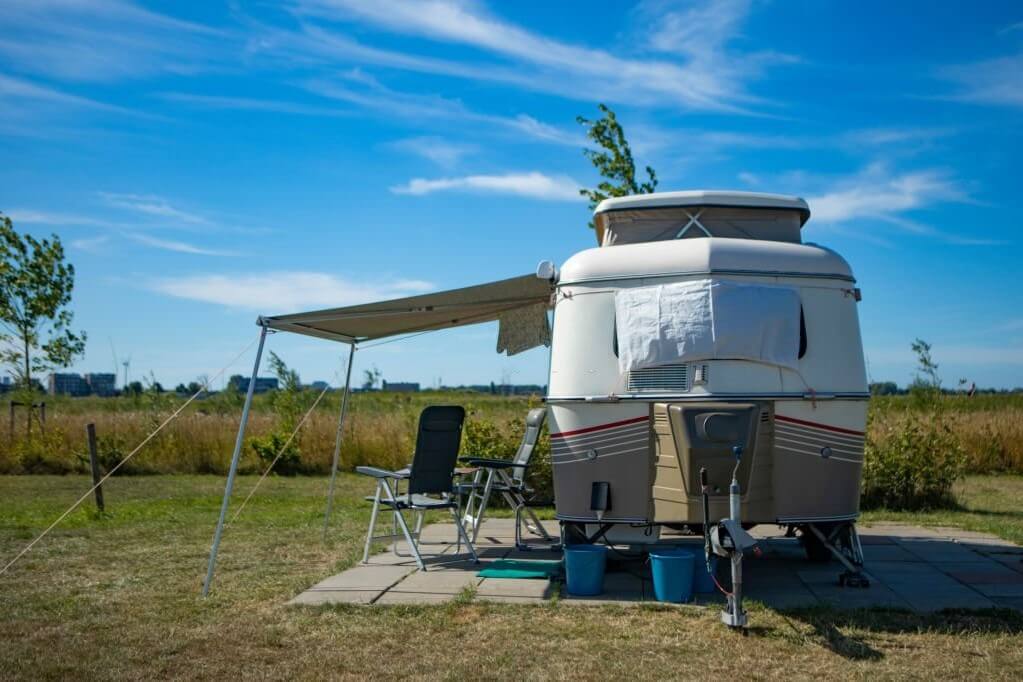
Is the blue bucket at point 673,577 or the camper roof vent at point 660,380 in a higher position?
the camper roof vent at point 660,380

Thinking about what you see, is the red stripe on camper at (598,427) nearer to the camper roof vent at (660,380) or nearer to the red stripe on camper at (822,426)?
the camper roof vent at (660,380)

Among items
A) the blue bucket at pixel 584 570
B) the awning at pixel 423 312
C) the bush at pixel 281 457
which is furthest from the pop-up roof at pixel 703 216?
the bush at pixel 281 457

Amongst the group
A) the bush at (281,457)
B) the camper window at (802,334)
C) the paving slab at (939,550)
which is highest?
the camper window at (802,334)

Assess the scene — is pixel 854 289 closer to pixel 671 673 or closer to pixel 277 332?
pixel 671 673

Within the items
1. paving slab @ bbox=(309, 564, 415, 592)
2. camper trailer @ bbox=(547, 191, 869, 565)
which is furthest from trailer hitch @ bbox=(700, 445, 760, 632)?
paving slab @ bbox=(309, 564, 415, 592)

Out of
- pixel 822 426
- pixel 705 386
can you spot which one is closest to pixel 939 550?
pixel 822 426

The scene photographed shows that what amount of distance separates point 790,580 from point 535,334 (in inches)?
125

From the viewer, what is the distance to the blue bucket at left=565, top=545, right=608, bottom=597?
6.25 metres

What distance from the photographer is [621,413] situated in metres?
6.34

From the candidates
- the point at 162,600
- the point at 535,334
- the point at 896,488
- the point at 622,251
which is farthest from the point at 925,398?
the point at 162,600

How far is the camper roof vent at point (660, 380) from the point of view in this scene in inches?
245

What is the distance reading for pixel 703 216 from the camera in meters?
7.00

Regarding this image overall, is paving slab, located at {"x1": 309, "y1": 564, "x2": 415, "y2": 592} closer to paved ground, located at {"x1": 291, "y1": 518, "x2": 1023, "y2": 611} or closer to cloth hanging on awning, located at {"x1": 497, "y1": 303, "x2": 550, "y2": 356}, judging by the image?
paved ground, located at {"x1": 291, "y1": 518, "x2": 1023, "y2": 611}

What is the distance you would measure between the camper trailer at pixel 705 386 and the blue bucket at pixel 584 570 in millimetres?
271
